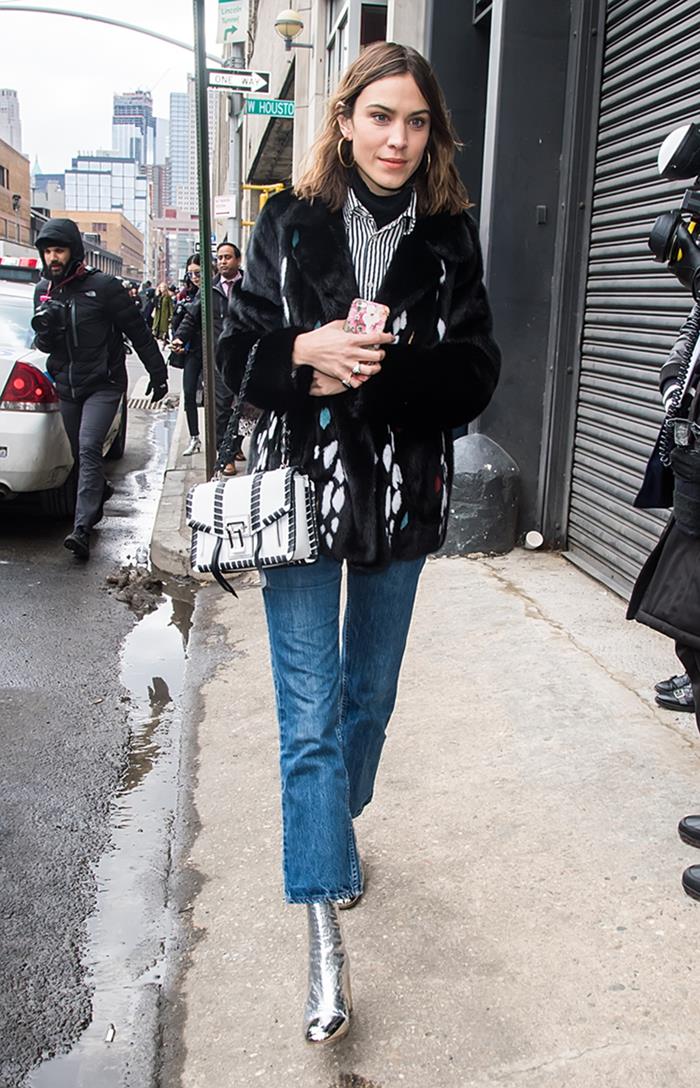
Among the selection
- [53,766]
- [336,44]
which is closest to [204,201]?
[53,766]

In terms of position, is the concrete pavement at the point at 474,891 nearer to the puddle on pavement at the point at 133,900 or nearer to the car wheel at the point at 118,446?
the puddle on pavement at the point at 133,900

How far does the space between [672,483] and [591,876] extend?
1.06 meters

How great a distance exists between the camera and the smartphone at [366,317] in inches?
89.4

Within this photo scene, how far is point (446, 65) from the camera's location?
7809 mm

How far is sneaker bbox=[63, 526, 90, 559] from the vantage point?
718cm

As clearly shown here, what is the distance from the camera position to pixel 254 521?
2.38 metres

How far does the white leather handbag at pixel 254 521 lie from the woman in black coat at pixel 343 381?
5cm

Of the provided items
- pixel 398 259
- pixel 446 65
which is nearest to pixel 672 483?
pixel 398 259

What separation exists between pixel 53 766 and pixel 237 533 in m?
2.03

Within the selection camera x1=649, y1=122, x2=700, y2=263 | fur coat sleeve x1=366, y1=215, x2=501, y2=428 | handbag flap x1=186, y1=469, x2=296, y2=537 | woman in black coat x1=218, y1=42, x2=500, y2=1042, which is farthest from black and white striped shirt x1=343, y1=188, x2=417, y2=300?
camera x1=649, y1=122, x2=700, y2=263

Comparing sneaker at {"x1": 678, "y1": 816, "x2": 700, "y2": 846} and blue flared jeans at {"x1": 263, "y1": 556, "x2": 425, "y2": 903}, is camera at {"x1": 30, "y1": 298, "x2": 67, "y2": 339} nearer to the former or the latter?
blue flared jeans at {"x1": 263, "y1": 556, "x2": 425, "y2": 903}

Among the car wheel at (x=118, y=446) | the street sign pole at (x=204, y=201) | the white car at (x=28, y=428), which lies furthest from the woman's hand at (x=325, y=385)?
the car wheel at (x=118, y=446)

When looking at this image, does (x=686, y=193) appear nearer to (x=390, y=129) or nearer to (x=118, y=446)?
(x=390, y=129)

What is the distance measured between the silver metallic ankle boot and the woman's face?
1.60m
